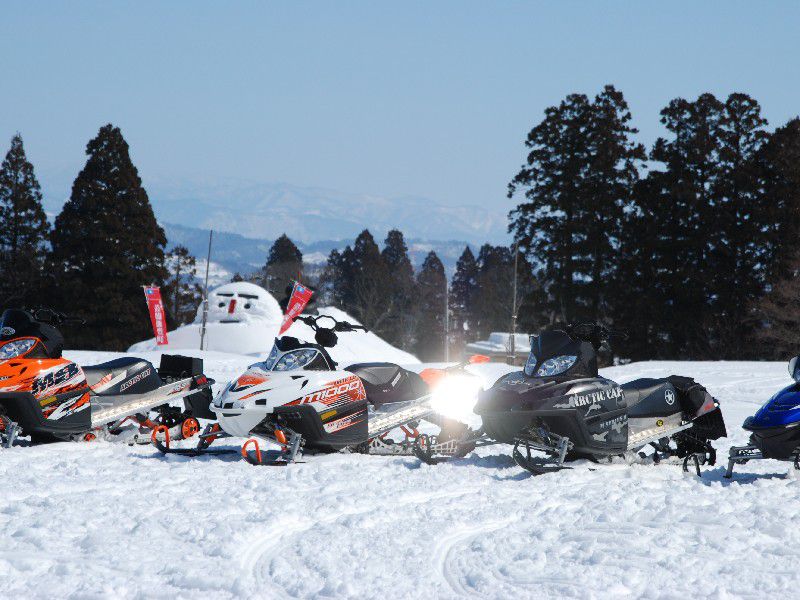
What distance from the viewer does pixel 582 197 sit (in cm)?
3959

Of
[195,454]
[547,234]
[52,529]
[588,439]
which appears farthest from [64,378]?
[547,234]

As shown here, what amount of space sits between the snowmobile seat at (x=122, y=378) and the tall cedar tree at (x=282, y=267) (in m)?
35.0

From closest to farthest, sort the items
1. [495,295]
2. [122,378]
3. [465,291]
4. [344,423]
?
[344,423], [122,378], [495,295], [465,291]

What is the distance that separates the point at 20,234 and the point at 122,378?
38.2m

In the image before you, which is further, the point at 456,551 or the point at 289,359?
the point at 289,359

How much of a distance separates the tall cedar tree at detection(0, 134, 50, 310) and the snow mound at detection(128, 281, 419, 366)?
385 inches

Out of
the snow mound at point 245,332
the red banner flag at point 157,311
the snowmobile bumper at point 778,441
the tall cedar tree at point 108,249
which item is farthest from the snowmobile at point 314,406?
the tall cedar tree at point 108,249

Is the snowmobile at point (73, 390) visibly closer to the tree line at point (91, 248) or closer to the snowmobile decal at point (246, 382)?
the snowmobile decal at point (246, 382)

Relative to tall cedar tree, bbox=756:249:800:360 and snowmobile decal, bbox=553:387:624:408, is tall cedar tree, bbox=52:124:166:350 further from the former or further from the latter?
snowmobile decal, bbox=553:387:624:408

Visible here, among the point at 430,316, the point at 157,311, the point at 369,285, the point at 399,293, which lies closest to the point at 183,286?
the point at 369,285

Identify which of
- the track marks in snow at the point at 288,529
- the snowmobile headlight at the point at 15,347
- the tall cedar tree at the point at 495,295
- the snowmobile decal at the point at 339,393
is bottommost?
the track marks in snow at the point at 288,529

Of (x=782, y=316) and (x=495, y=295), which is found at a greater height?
(x=495, y=295)

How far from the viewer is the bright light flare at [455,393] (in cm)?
936

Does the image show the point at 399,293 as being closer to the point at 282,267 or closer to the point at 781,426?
the point at 282,267
